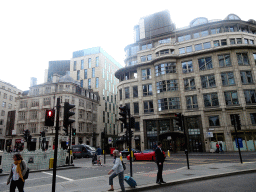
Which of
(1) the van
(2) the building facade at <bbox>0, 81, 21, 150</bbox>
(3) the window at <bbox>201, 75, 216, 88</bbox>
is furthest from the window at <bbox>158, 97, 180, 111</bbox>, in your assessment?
(2) the building facade at <bbox>0, 81, 21, 150</bbox>

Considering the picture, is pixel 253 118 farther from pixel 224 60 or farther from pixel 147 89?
pixel 147 89

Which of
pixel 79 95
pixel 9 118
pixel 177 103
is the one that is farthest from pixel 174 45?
pixel 9 118

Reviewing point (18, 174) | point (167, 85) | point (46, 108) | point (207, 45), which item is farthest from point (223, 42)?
point (46, 108)

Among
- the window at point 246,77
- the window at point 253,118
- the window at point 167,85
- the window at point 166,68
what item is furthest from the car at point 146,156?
the window at point 246,77

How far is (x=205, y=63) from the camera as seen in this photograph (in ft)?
122

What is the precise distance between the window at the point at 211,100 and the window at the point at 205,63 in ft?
18.6

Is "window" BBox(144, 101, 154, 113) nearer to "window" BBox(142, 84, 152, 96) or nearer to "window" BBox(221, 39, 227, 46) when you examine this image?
"window" BBox(142, 84, 152, 96)

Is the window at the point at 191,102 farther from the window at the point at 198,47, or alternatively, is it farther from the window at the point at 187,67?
the window at the point at 198,47

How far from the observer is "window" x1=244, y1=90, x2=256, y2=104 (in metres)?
33.1

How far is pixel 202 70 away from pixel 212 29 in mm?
10104

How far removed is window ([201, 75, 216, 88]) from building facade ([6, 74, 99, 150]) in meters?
33.2

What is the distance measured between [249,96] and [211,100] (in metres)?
6.49

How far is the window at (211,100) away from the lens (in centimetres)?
3475

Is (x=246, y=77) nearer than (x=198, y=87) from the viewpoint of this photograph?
Yes
